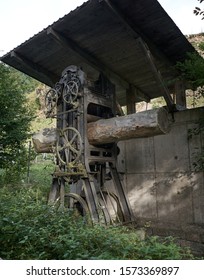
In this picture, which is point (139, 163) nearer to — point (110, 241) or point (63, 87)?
point (63, 87)

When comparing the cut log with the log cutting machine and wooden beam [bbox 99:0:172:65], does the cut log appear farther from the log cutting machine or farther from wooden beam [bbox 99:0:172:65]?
wooden beam [bbox 99:0:172:65]

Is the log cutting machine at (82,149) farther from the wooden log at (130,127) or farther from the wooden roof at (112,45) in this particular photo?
the wooden roof at (112,45)

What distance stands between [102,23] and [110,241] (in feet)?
16.2

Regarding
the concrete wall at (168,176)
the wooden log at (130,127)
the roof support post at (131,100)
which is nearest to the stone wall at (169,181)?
the concrete wall at (168,176)

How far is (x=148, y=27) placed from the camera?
6145 mm

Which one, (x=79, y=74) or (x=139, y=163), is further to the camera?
(x=139, y=163)

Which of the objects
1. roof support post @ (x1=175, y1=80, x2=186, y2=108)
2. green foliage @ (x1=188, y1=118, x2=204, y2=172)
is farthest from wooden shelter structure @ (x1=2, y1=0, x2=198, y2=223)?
green foliage @ (x1=188, y1=118, x2=204, y2=172)

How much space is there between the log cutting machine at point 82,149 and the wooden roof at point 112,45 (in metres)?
0.88

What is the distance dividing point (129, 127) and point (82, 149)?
127cm

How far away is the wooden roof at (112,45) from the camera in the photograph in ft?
18.7

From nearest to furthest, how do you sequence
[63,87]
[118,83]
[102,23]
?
[102,23] → [63,87] → [118,83]

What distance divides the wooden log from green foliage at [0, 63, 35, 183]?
3862 millimetres

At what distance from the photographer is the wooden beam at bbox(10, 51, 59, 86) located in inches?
302
